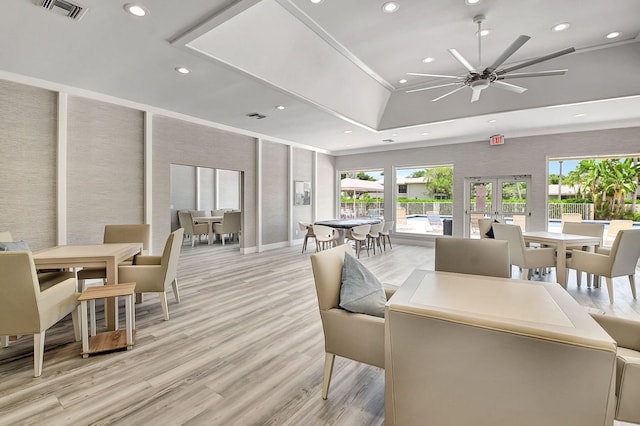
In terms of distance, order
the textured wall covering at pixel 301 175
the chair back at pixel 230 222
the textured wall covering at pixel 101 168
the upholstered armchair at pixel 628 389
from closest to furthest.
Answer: the upholstered armchair at pixel 628 389 < the textured wall covering at pixel 101 168 < the chair back at pixel 230 222 < the textured wall covering at pixel 301 175

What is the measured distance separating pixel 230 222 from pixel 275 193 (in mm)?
1632

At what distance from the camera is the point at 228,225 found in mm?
8352

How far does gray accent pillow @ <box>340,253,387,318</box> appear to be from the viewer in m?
1.77

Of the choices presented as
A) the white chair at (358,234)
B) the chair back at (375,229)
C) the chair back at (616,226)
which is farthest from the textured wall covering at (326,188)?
the chair back at (616,226)

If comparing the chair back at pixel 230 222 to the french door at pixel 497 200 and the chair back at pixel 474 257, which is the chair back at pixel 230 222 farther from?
the chair back at pixel 474 257

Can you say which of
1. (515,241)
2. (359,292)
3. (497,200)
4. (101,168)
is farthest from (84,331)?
(497,200)

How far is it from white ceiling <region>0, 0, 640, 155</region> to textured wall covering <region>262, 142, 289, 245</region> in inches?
66.0

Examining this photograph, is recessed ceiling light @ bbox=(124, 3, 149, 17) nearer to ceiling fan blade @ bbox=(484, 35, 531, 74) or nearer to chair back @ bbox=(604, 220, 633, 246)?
ceiling fan blade @ bbox=(484, 35, 531, 74)

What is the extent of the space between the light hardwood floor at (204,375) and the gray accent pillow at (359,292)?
646 millimetres

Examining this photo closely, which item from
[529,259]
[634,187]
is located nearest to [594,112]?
[529,259]

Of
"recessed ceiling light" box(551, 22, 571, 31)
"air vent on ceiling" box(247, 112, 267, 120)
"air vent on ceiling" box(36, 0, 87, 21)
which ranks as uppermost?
"recessed ceiling light" box(551, 22, 571, 31)

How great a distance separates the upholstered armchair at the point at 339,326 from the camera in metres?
1.68

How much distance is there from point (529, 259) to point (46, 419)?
17.6 feet

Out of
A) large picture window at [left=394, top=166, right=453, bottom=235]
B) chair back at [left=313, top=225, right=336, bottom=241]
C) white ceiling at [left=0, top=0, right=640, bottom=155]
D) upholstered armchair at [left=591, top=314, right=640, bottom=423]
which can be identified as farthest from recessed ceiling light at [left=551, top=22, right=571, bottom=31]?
large picture window at [left=394, top=166, right=453, bottom=235]
